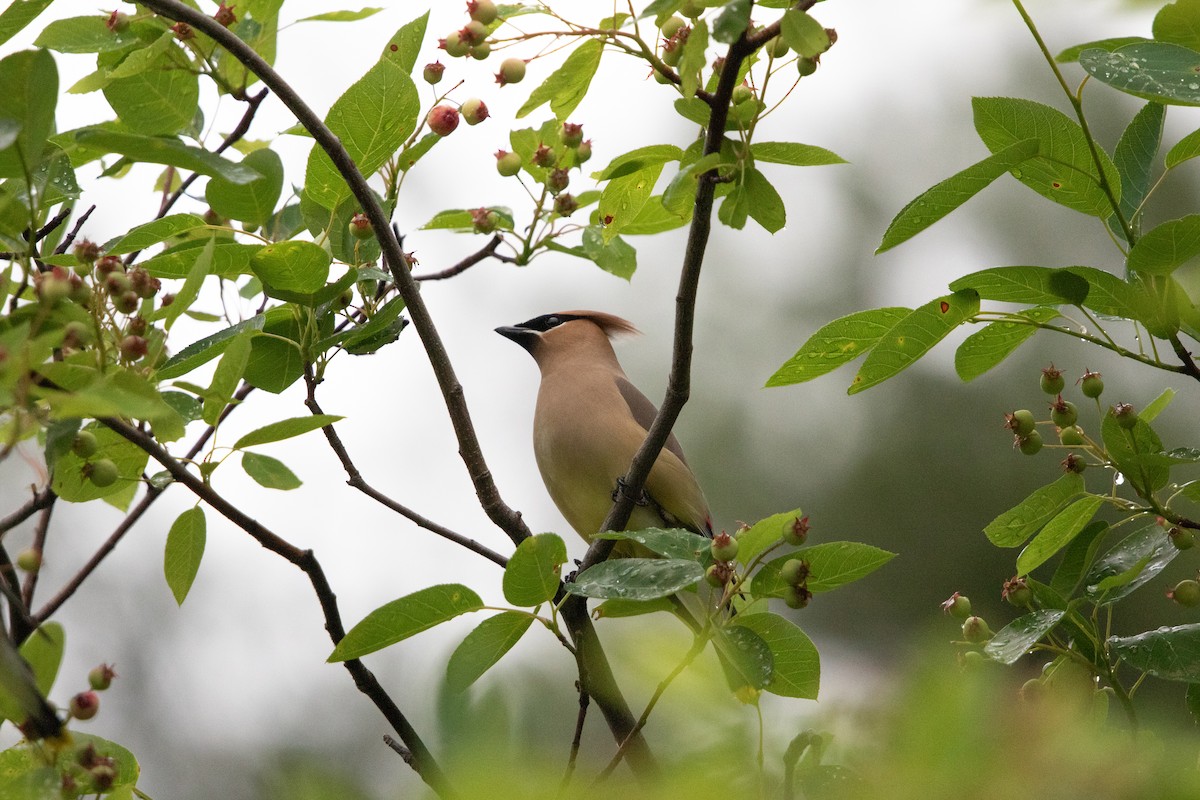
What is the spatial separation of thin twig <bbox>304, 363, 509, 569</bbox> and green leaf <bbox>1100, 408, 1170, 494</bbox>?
92 centimetres

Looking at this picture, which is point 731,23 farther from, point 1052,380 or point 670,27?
point 1052,380

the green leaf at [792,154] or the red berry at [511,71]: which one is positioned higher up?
the red berry at [511,71]

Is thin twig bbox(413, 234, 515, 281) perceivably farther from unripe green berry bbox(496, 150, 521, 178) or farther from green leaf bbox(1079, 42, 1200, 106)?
green leaf bbox(1079, 42, 1200, 106)

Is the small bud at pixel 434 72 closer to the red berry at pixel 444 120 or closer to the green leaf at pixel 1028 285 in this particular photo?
the red berry at pixel 444 120

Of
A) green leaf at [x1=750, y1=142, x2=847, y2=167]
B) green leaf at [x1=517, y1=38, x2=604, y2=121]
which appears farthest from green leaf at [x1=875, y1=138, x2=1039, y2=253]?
green leaf at [x1=517, y1=38, x2=604, y2=121]

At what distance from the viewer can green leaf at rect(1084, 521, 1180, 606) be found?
6.30 feet

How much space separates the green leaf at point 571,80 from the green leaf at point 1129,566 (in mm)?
1030

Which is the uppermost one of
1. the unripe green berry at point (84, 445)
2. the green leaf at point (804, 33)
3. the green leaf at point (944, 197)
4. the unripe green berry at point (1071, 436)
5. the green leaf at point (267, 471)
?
the green leaf at point (804, 33)

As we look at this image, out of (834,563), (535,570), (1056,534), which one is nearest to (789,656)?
(834,563)

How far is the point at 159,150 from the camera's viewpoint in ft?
5.23

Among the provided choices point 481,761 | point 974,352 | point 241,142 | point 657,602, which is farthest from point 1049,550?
point 241,142

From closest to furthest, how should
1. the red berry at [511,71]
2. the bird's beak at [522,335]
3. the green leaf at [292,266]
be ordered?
the green leaf at [292,266] → the red berry at [511,71] → the bird's beak at [522,335]

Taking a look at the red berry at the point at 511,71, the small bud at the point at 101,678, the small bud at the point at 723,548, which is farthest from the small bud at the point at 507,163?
the small bud at the point at 101,678

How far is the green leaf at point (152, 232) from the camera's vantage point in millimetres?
2039
